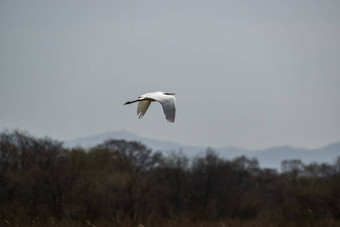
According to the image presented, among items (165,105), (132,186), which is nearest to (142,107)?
(165,105)

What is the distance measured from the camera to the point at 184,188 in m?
53.7

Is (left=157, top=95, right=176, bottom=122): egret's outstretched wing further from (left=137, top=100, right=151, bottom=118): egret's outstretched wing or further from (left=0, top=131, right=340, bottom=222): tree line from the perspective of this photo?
(left=0, top=131, right=340, bottom=222): tree line

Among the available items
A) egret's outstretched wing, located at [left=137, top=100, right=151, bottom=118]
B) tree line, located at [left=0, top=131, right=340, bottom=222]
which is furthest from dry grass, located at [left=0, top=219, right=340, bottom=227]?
tree line, located at [left=0, top=131, right=340, bottom=222]

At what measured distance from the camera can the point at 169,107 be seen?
10797mm

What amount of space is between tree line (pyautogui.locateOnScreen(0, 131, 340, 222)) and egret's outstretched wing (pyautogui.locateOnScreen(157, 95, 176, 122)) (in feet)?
56.0

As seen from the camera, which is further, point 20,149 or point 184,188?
point 184,188

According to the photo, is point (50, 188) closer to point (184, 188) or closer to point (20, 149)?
point (20, 149)

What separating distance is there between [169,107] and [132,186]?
105 feet

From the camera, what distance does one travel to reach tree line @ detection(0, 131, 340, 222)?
120ft

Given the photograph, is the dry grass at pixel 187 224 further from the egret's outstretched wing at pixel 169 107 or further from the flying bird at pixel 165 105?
the egret's outstretched wing at pixel 169 107

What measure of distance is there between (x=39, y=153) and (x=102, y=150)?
842cm

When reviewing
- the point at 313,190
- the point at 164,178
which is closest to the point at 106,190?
the point at 164,178

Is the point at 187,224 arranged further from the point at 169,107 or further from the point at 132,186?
the point at 132,186

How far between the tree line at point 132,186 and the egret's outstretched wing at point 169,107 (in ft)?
56.0
